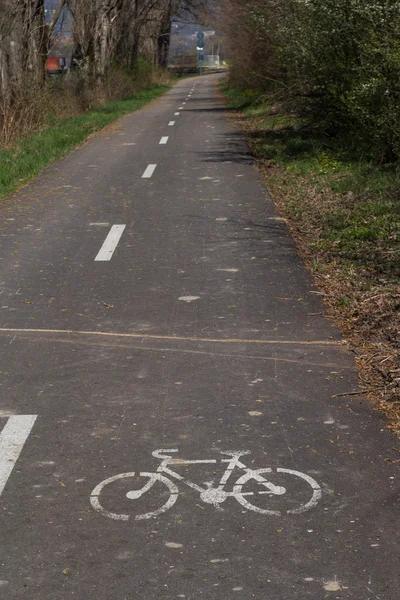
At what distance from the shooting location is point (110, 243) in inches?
436

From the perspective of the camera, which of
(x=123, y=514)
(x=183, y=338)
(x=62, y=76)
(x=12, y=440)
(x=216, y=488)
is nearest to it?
(x=123, y=514)

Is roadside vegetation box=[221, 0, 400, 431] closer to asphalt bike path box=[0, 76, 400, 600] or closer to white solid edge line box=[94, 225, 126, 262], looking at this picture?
asphalt bike path box=[0, 76, 400, 600]

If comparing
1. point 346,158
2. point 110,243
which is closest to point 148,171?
point 346,158

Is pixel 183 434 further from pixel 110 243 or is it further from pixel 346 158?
pixel 346 158

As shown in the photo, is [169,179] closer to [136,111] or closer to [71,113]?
[71,113]

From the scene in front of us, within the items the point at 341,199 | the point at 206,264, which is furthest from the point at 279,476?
the point at 341,199

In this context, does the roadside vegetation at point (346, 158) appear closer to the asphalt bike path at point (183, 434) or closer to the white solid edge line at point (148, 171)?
the asphalt bike path at point (183, 434)

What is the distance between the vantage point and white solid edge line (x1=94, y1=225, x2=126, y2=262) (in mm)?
10344

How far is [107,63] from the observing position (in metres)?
44.6

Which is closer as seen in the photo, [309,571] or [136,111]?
[309,571]

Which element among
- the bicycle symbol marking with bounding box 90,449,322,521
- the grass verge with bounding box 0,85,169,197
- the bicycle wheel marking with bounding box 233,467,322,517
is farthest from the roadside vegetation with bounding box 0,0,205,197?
the bicycle wheel marking with bounding box 233,467,322,517

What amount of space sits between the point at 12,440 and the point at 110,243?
20.0 ft

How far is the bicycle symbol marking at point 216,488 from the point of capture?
14.1ft

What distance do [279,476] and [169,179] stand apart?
12.6 metres
